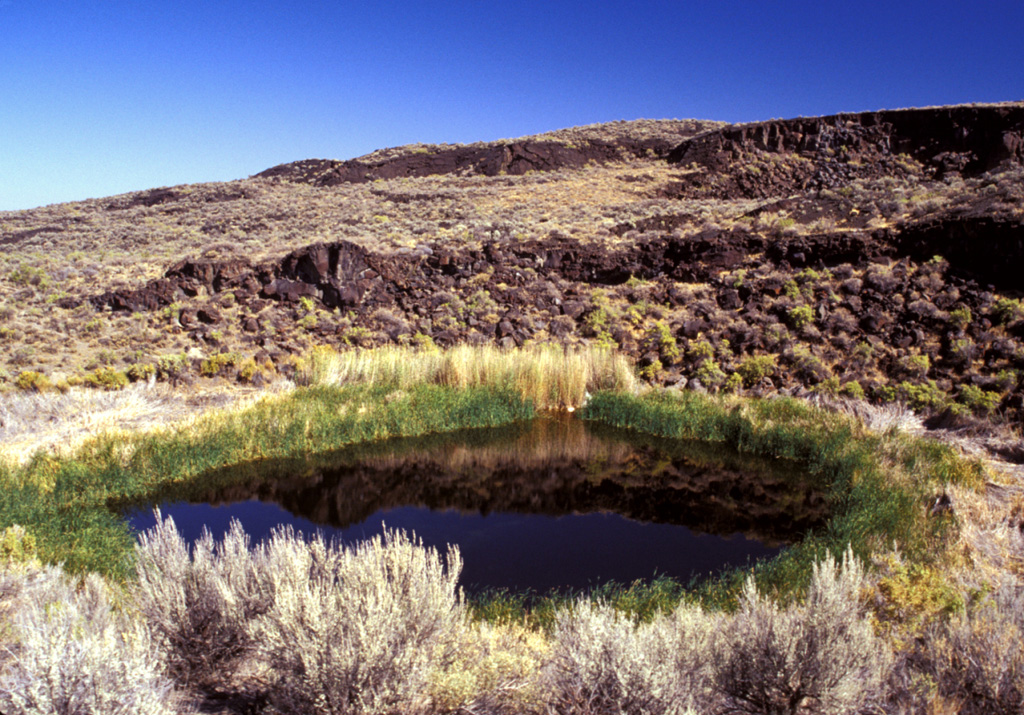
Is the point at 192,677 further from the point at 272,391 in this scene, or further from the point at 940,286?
the point at 940,286

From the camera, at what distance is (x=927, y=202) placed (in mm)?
23391

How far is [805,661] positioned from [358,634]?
2765mm

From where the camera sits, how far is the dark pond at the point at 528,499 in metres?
8.75

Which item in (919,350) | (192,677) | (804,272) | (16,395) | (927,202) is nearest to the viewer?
(192,677)

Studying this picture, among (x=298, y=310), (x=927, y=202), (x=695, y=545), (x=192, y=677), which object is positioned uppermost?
(x=927, y=202)

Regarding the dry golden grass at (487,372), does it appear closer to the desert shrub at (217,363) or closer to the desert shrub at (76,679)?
the desert shrub at (217,363)

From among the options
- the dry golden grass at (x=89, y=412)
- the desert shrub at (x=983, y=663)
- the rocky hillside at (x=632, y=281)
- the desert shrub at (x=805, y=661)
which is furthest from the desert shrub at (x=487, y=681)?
the rocky hillside at (x=632, y=281)

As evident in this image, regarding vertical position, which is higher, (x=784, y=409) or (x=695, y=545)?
(x=784, y=409)

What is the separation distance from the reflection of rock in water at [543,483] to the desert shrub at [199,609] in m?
4.91

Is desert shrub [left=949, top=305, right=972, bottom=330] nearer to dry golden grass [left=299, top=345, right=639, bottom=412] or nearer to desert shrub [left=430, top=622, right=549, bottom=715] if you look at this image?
dry golden grass [left=299, top=345, right=639, bottom=412]

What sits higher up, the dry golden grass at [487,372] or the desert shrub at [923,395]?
the dry golden grass at [487,372]

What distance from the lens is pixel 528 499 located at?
36.9 feet

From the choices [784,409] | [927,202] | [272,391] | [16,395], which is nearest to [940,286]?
[927,202]

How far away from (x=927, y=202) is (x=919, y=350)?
9326mm
